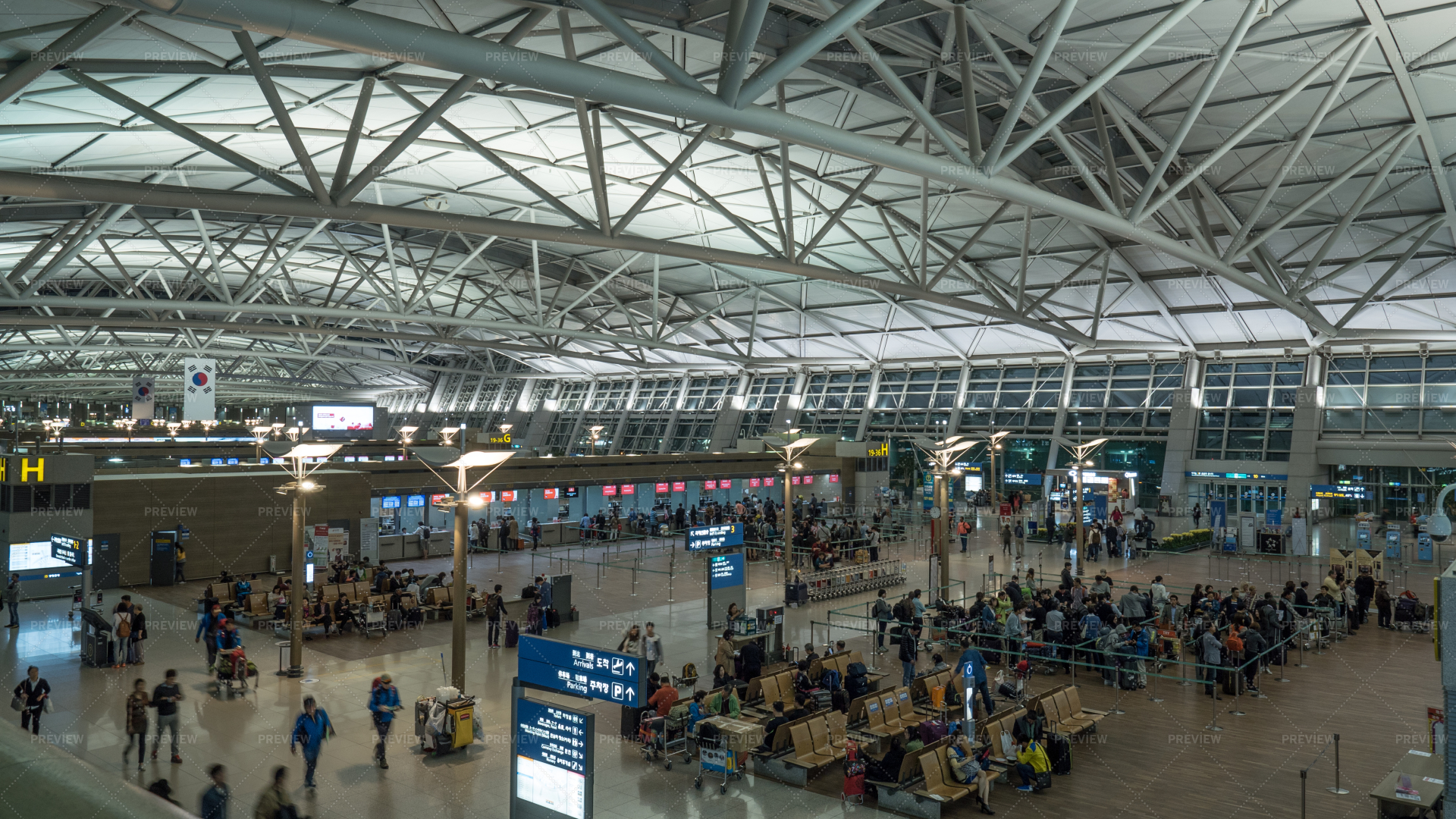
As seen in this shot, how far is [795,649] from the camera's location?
19.4 metres

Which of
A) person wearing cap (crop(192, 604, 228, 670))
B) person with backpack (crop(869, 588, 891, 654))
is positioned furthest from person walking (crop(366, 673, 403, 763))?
person with backpack (crop(869, 588, 891, 654))

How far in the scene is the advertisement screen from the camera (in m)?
40.3

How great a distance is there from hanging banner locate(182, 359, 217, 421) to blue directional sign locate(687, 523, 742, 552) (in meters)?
18.5

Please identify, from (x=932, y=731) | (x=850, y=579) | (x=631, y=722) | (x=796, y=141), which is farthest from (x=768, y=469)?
(x=796, y=141)

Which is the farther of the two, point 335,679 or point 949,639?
point 949,639

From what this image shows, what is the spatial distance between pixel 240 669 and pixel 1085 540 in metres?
26.2

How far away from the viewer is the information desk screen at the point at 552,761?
8.71m

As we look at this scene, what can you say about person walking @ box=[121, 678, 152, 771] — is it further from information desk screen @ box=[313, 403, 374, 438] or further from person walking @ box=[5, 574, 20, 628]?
information desk screen @ box=[313, 403, 374, 438]

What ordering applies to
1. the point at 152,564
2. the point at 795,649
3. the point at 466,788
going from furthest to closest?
the point at 152,564 < the point at 795,649 < the point at 466,788

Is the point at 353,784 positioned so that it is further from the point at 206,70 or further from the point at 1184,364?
the point at 1184,364

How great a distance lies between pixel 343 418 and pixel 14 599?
20783mm

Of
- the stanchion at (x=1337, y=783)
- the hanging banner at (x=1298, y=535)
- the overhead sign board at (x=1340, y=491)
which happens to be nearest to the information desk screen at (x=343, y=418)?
the hanging banner at (x=1298, y=535)

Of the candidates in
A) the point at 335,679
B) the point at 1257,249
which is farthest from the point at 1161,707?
the point at 1257,249

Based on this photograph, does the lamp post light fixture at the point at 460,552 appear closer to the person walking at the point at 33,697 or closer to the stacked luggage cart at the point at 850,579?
the person walking at the point at 33,697
